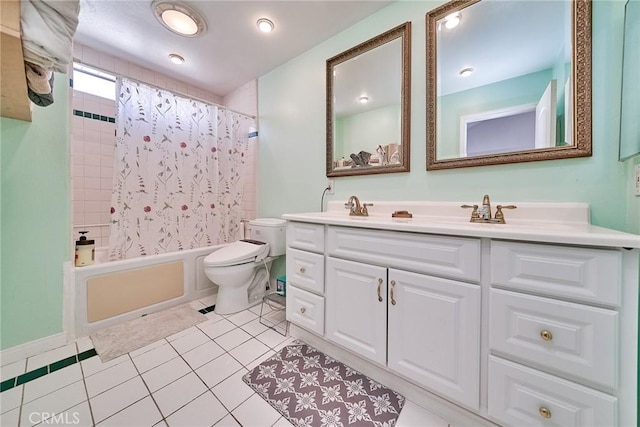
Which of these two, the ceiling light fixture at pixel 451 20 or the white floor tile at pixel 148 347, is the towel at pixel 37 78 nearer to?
the white floor tile at pixel 148 347

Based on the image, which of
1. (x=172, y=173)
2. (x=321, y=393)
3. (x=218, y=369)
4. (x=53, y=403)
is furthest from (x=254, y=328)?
(x=172, y=173)

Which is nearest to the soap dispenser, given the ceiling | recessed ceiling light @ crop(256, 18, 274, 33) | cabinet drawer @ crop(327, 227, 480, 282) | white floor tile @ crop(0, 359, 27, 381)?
white floor tile @ crop(0, 359, 27, 381)

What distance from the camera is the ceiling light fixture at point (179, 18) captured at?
5.22 feet

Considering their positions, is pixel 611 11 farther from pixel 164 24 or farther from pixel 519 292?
pixel 164 24

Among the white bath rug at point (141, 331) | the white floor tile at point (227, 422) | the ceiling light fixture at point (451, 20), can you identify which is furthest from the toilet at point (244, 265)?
the ceiling light fixture at point (451, 20)

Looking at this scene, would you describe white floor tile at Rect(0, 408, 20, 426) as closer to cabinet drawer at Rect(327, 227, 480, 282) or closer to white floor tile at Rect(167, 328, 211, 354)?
white floor tile at Rect(167, 328, 211, 354)

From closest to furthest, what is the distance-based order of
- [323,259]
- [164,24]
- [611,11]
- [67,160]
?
[611,11], [323,259], [67,160], [164,24]

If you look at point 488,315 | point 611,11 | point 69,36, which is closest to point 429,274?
point 488,315

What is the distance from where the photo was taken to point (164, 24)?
1756 millimetres

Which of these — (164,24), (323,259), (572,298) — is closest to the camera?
(572,298)

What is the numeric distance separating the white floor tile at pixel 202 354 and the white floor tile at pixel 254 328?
0.78 ft

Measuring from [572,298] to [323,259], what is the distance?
1002 mm

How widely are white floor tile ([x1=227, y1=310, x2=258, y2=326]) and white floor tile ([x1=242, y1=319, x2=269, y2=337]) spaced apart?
0.18 ft

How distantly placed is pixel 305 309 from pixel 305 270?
248 mm
